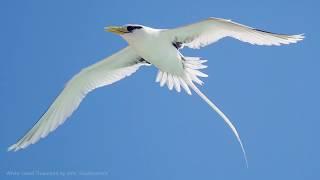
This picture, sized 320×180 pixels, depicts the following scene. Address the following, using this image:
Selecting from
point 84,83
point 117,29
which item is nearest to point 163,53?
point 117,29

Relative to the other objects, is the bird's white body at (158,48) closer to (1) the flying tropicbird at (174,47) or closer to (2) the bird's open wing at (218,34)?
(1) the flying tropicbird at (174,47)

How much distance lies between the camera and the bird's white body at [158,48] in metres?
14.1

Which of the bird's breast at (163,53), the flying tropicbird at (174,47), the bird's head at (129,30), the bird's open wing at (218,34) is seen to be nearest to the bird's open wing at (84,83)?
the flying tropicbird at (174,47)

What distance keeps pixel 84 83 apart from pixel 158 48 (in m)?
2.45

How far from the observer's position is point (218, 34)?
553 inches

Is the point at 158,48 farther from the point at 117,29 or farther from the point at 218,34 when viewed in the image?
the point at 218,34

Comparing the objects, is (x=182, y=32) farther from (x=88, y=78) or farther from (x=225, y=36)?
(x=88, y=78)

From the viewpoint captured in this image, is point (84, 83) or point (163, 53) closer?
point (163, 53)

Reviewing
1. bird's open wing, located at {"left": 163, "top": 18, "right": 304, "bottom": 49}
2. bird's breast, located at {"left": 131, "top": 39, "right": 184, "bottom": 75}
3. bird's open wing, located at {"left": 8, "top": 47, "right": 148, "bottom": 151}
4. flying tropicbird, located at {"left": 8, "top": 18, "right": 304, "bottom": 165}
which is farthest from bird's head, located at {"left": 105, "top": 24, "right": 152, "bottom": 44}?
bird's open wing, located at {"left": 8, "top": 47, "right": 148, "bottom": 151}

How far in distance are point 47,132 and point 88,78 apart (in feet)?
4.88

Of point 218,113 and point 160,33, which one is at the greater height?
point 160,33

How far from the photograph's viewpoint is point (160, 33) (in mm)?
14094

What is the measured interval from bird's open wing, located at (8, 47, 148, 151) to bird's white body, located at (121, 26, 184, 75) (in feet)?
3.40

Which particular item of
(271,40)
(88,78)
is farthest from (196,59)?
(88,78)
